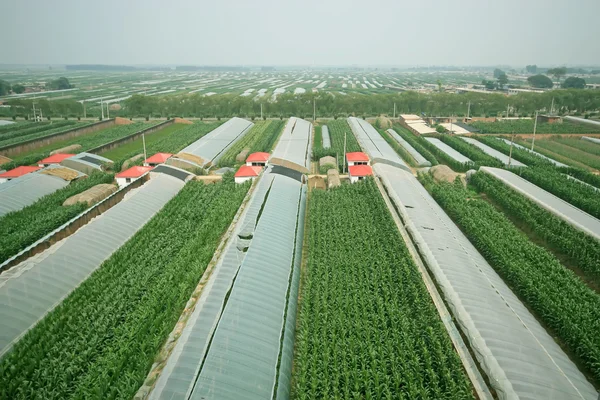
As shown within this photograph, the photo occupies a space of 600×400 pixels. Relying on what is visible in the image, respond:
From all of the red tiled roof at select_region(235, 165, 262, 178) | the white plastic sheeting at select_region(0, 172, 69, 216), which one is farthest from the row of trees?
the white plastic sheeting at select_region(0, 172, 69, 216)

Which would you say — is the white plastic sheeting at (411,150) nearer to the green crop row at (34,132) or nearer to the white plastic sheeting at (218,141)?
the white plastic sheeting at (218,141)

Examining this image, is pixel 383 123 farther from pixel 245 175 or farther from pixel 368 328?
pixel 368 328

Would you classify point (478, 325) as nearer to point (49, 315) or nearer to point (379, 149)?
point (49, 315)

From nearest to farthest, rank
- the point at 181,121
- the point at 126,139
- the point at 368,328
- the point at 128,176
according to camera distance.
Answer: the point at 368,328 → the point at 128,176 → the point at 126,139 → the point at 181,121

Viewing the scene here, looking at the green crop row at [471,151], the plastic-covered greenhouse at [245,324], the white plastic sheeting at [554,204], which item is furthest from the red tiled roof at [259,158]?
the green crop row at [471,151]

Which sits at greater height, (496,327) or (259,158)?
(259,158)

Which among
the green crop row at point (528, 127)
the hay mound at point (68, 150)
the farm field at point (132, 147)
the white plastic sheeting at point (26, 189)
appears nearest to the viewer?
the white plastic sheeting at point (26, 189)

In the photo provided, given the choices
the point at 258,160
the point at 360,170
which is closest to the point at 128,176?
the point at 258,160

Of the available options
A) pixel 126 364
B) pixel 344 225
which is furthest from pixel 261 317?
pixel 344 225
